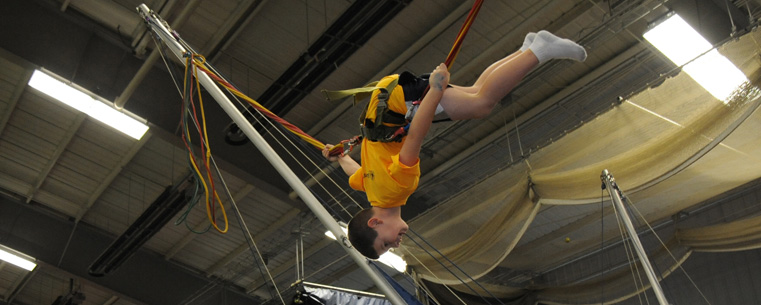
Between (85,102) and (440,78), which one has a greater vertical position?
(85,102)

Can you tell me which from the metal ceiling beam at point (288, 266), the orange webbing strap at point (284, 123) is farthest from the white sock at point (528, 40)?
the metal ceiling beam at point (288, 266)

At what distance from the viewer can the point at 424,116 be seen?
2.82 metres

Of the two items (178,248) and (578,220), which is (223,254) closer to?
(178,248)

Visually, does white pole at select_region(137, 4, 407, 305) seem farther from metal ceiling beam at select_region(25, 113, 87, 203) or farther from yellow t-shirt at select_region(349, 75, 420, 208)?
metal ceiling beam at select_region(25, 113, 87, 203)

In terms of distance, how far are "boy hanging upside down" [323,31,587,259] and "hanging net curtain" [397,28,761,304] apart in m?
1.93

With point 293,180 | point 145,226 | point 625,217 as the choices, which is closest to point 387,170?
point 293,180

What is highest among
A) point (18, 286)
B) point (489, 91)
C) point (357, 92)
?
point (18, 286)

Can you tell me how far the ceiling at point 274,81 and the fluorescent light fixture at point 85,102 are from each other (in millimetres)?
125

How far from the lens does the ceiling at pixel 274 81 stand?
714cm

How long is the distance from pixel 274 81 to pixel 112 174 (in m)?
4.28

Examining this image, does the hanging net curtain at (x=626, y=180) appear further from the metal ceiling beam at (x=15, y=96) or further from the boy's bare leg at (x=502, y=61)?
the metal ceiling beam at (x=15, y=96)

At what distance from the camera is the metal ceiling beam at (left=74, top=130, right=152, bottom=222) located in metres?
9.67

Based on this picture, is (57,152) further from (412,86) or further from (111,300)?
(412,86)

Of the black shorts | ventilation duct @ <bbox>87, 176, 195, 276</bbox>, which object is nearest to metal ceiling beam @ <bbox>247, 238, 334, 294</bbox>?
ventilation duct @ <bbox>87, 176, 195, 276</bbox>
